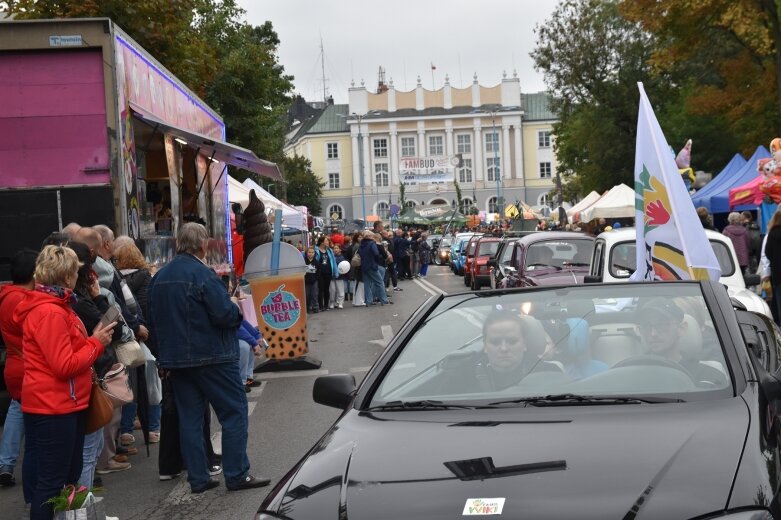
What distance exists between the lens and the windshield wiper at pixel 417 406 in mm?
4508

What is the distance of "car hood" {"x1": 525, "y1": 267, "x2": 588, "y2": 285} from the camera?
15.0 meters

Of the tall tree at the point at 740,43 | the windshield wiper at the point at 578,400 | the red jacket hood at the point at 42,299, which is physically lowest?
the windshield wiper at the point at 578,400

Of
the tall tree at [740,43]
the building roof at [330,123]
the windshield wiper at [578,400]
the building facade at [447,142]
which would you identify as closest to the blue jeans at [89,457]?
the windshield wiper at [578,400]

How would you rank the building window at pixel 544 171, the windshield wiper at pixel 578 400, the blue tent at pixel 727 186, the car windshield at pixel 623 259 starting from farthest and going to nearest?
1. the building window at pixel 544 171
2. the blue tent at pixel 727 186
3. the car windshield at pixel 623 259
4. the windshield wiper at pixel 578 400

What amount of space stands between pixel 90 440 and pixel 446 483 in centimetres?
381

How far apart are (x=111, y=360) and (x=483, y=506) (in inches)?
173

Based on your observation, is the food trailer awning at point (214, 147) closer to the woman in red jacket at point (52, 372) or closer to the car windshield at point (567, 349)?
the woman in red jacket at point (52, 372)

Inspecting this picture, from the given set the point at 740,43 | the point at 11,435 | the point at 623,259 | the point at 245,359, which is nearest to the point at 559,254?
the point at 623,259

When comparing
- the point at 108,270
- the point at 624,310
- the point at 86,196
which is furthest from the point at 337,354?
the point at 624,310

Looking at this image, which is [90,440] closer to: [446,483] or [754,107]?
[446,483]

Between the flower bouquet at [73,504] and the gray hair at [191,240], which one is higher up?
the gray hair at [191,240]

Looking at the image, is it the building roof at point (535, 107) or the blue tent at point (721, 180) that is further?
the building roof at point (535, 107)

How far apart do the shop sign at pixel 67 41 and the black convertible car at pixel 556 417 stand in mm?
6230

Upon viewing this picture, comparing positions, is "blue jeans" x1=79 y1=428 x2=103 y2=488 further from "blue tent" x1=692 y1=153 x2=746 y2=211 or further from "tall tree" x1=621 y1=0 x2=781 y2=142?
"tall tree" x1=621 y1=0 x2=781 y2=142
